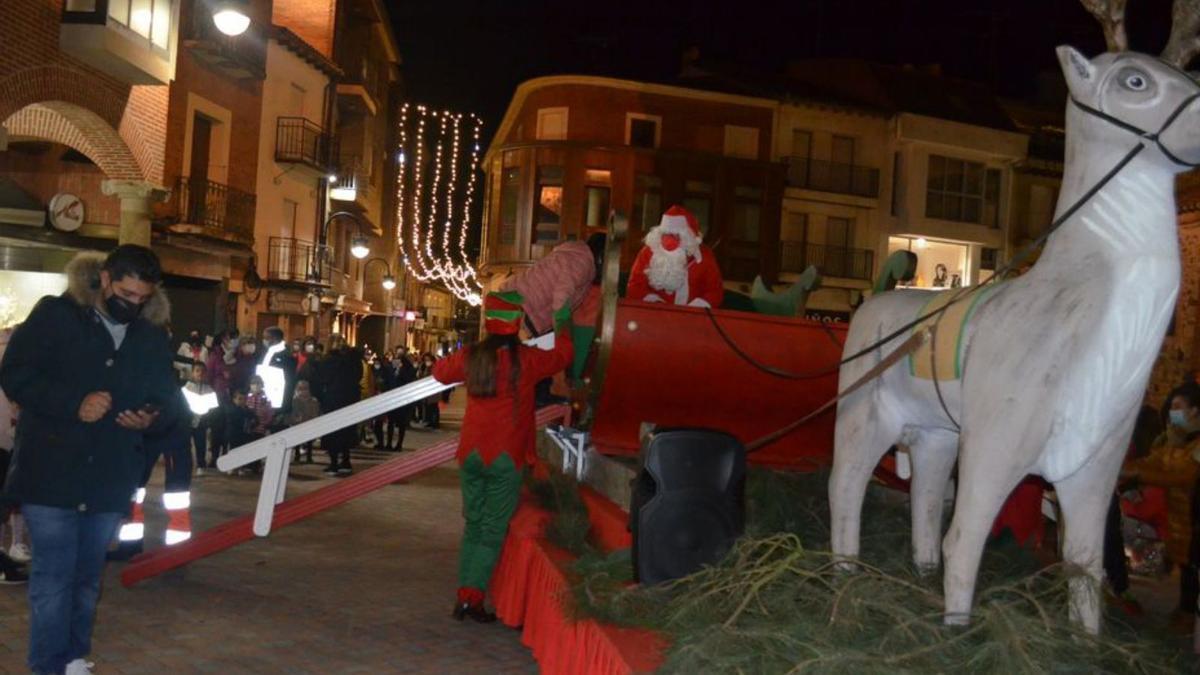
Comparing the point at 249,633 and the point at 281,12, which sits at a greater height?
the point at 281,12

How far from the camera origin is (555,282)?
682 centimetres

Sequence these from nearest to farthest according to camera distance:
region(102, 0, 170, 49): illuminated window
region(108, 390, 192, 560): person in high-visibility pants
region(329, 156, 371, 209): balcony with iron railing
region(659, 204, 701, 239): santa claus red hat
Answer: region(659, 204, 701, 239): santa claus red hat → region(108, 390, 192, 560): person in high-visibility pants → region(102, 0, 170, 49): illuminated window → region(329, 156, 371, 209): balcony with iron railing

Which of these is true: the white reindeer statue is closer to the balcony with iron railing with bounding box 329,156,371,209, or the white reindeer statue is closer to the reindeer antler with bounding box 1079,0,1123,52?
the reindeer antler with bounding box 1079,0,1123,52

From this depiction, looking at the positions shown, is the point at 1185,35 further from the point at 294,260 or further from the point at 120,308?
the point at 294,260

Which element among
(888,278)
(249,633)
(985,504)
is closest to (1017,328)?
(985,504)

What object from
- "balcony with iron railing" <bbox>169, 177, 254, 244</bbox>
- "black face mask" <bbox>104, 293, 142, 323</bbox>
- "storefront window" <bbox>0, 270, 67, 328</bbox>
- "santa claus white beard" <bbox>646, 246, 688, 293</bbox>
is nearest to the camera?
"black face mask" <bbox>104, 293, 142, 323</bbox>

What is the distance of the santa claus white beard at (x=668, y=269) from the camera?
6973 millimetres

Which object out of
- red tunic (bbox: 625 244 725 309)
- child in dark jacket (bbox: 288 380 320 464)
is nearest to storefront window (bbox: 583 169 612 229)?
child in dark jacket (bbox: 288 380 320 464)

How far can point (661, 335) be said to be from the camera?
5.89m

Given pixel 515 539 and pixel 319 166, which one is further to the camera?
pixel 319 166

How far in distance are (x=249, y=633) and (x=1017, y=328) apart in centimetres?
472

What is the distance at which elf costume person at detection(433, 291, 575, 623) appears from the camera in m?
6.25

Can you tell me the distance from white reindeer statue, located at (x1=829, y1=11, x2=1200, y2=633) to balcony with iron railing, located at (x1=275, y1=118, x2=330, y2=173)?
81.8 ft

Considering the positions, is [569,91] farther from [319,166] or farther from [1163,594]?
[1163,594]
